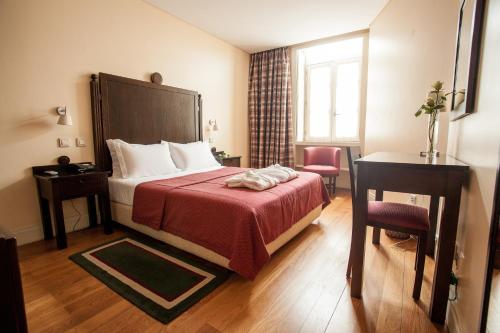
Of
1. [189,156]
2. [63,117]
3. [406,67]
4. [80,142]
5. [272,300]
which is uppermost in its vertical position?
[406,67]

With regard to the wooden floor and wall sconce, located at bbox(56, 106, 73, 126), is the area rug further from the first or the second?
wall sconce, located at bbox(56, 106, 73, 126)

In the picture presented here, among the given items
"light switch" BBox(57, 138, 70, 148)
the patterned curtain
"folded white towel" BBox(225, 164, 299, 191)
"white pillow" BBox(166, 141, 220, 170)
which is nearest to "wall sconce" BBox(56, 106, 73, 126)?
"light switch" BBox(57, 138, 70, 148)

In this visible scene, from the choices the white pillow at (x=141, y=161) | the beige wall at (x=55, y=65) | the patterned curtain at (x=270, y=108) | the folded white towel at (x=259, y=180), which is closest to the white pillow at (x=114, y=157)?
the white pillow at (x=141, y=161)

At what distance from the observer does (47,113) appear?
7.63 ft

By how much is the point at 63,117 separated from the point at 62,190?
701 mm

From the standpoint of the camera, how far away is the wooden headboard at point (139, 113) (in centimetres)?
268

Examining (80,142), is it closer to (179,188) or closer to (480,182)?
(179,188)

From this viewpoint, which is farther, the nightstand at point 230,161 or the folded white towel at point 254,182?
the nightstand at point 230,161

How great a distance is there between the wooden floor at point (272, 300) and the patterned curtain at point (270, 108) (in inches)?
111

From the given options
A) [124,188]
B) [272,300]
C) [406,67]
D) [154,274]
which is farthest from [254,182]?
[406,67]

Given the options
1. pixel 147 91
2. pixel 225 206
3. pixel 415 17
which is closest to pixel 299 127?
pixel 415 17

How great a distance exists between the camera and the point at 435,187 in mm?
1273

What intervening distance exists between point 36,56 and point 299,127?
12.9 ft

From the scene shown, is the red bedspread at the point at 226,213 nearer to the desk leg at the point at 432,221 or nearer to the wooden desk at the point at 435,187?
the wooden desk at the point at 435,187
